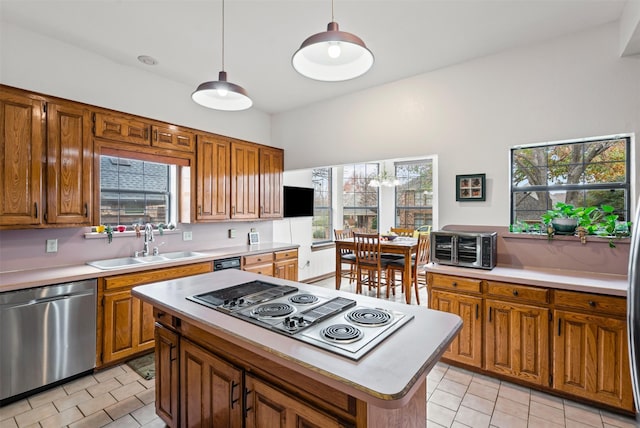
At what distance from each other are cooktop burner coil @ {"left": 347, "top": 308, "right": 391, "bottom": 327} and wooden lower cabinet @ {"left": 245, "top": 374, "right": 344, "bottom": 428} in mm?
428

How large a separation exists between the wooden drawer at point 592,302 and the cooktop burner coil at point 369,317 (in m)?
1.68

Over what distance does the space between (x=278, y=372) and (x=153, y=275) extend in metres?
2.24

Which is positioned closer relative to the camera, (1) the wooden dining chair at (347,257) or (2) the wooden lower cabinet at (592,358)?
(2) the wooden lower cabinet at (592,358)

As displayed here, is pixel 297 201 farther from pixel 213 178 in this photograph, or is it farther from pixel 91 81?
pixel 91 81

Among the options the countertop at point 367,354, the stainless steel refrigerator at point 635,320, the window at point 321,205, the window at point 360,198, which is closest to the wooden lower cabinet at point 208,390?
the countertop at point 367,354

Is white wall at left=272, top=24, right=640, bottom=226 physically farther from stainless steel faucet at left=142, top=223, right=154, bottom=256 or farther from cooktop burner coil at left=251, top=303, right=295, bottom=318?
stainless steel faucet at left=142, top=223, right=154, bottom=256

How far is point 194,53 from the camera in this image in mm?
3074

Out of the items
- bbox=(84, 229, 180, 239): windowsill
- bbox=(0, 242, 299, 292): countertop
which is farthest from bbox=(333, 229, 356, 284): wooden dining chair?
bbox=(84, 229, 180, 239): windowsill

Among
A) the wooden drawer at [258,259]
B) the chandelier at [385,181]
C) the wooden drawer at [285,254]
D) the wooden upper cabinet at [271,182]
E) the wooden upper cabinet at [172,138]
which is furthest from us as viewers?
the chandelier at [385,181]

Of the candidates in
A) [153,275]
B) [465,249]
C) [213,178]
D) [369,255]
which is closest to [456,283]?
[465,249]

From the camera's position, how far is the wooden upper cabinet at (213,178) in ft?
12.1

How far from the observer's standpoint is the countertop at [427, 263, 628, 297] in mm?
2191

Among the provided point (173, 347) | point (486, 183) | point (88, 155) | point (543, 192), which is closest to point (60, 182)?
point (88, 155)

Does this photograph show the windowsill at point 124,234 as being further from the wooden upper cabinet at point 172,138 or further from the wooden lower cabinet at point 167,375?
the wooden lower cabinet at point 167,375
